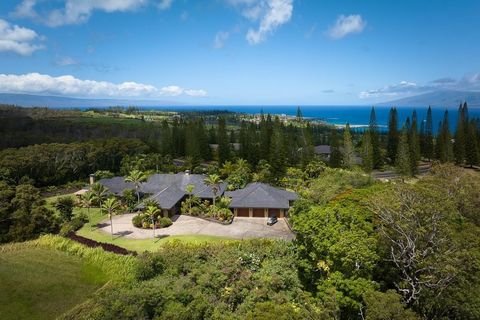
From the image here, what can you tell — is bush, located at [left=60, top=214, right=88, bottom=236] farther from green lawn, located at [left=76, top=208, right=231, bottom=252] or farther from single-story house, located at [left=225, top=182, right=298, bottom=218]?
single-story house, located at [left=225, top=182, right=298, bottom=218]

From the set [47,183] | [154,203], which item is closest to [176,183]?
[154,203]

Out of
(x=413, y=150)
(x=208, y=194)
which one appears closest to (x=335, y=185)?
(x=208, y=194)

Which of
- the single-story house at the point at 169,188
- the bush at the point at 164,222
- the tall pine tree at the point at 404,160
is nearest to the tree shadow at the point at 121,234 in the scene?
the bush at the point at 164,222

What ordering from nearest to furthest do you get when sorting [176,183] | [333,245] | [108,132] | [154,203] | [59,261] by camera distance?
[333,245]
[59,261]
[154,203]
[176,183]
[108,132]

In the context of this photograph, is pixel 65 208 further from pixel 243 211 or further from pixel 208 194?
pixel 243 211

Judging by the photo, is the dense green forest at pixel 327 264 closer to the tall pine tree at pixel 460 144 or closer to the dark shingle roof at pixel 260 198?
the dark shingle roof at pixel 260 198

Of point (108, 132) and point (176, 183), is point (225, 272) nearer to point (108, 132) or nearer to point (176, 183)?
point (176, 183)

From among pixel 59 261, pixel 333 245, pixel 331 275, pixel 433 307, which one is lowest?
pixel 59 261
